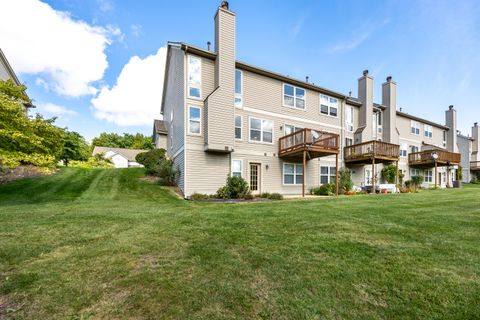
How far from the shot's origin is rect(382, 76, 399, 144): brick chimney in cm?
2150

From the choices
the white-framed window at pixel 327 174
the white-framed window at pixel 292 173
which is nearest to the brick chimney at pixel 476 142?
the white-framed window at pixel 327 174

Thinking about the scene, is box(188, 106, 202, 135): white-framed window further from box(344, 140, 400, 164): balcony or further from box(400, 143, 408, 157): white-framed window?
box(400, 143, 408, 157): white-framed window

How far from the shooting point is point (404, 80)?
22078 mm

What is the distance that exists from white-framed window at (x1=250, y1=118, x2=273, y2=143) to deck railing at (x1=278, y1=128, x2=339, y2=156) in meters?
0.87

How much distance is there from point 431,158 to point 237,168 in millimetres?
20025

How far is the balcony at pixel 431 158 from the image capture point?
21967 mm

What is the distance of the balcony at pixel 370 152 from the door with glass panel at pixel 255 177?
26.6 ft

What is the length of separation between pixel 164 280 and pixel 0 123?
9716mm

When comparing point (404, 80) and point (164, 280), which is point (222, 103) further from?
point (404, 80)

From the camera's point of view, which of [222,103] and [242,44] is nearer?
[222,103]

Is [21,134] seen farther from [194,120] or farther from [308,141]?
[308,141]

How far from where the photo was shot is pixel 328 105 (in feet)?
58.7

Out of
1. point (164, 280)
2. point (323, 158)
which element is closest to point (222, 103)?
point (323, 158)

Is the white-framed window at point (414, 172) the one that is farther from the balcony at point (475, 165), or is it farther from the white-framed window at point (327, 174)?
the balcony at point (475, 165)
